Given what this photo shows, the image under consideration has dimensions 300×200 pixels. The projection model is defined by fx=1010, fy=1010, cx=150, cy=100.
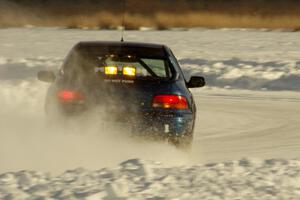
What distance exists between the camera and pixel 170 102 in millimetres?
10258

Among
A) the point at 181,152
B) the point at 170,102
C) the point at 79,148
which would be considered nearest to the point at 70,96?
the point at 79,148

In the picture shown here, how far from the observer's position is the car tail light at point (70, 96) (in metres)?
10.0

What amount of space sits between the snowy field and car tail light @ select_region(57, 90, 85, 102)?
241 mm

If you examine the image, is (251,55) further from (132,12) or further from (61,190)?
(61,190)

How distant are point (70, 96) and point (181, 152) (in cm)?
136

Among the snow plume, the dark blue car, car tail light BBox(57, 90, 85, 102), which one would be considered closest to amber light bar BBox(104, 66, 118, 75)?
the dark blue car

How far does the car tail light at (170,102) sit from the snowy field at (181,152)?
40 centimetres

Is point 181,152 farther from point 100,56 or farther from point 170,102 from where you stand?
point 100,56

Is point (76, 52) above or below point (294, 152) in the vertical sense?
above

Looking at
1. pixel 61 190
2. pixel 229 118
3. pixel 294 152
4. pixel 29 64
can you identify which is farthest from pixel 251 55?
pixel 61 190

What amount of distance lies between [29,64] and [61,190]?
21.1 m

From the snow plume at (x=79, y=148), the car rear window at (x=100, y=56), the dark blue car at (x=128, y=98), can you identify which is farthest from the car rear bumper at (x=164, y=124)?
the car rear window at (x=100, y=56)

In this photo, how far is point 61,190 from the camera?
7.83 meters

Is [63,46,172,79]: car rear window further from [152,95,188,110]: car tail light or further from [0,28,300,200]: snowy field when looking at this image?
[0,28,300,200]: snowy field
